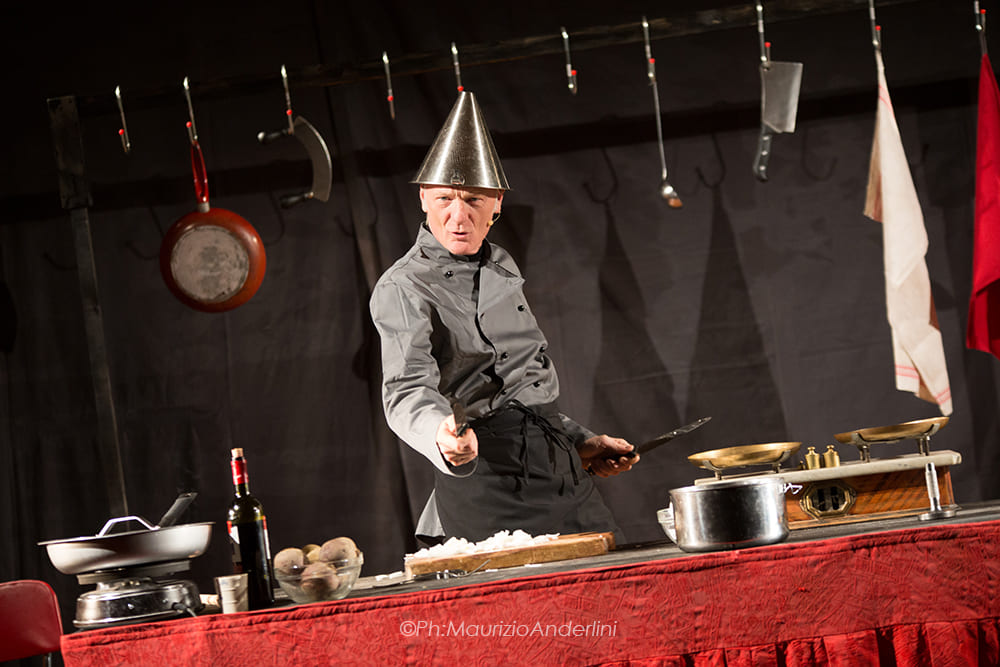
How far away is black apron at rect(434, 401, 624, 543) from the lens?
2.49 metres

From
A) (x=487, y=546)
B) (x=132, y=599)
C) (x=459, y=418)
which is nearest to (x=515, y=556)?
(x=487, y=546)

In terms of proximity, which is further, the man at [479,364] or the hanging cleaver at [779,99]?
the hanging cleaver at [779,99]

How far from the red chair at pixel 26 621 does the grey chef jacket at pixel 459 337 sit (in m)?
0.94

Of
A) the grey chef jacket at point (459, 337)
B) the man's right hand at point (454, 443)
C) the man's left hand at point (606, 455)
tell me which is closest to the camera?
the man's right hand at point (454, 443)

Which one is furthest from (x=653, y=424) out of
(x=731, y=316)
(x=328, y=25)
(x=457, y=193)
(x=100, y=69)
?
(x=100, y=69)

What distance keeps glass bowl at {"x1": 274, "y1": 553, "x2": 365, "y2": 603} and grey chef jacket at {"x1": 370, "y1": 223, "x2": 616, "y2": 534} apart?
25.6 inches

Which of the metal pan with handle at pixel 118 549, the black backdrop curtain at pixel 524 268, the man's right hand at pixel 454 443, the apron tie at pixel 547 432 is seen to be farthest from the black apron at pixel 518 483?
the metal pan with handle at pixel 118 549

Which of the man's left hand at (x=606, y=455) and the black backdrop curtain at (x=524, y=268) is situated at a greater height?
the black backdrop curtain at (x=524, y=268)

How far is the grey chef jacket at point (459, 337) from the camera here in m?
2.39

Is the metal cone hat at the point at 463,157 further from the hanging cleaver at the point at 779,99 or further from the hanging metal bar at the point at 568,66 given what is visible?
the hanging cleaver at the point at 779,99

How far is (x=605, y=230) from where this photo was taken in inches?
132

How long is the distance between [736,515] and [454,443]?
27.2 inches

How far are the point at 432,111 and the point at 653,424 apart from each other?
1389 mm

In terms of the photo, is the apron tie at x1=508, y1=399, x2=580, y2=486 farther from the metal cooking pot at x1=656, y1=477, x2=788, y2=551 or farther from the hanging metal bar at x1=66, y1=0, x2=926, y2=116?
the hanging metal bar at x1=66, y1=0, x2=926, y2=116
